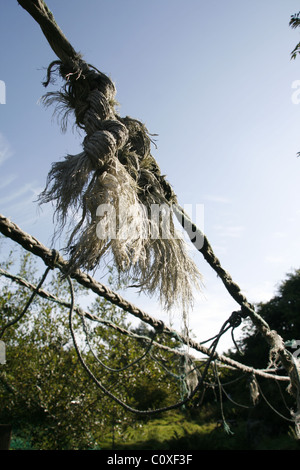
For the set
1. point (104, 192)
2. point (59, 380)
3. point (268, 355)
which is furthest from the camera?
point (268, 355)

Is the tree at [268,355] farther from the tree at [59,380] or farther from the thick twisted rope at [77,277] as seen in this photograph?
the thick twisted rope at [77,277]

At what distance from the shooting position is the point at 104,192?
91 cm

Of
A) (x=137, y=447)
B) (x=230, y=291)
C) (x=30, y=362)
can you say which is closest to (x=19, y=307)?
(x=30, y=362)

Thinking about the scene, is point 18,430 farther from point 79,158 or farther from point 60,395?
point 79,158

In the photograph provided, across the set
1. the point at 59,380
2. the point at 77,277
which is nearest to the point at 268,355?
→ the point at 59,380

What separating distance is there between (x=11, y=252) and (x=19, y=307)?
1031mm

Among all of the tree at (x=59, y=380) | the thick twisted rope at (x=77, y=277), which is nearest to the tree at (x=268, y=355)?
the tree at (x=59, y=380)

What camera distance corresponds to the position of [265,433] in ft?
31.8

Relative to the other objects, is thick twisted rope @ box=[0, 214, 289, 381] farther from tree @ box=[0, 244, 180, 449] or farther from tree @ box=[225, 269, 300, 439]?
tree @ box=[225, 269, 300, 439]

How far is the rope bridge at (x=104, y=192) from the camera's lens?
2.93 ft

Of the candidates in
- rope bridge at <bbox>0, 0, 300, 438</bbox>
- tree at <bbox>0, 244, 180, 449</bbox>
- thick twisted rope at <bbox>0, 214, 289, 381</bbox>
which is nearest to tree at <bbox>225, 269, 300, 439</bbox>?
tree at <bbox>0, 244, 180, 449</bbox>

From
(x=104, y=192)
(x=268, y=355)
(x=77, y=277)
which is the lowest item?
(x=77, y=277)

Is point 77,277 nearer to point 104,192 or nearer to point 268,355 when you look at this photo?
point 104,192

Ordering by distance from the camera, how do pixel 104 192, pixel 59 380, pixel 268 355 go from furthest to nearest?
1. pixel 268 355
2. pixel 59 380
3. pixel 104 192
